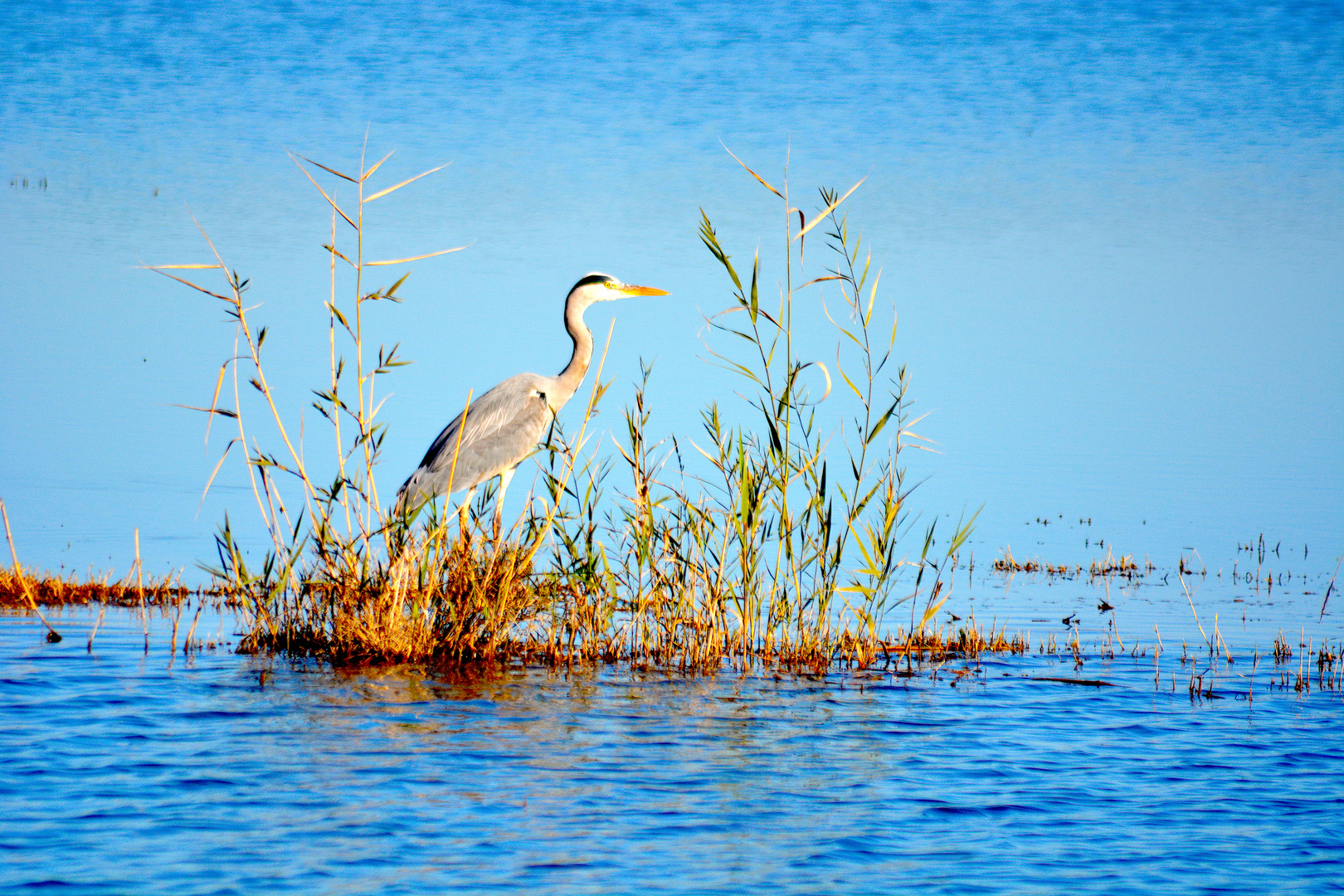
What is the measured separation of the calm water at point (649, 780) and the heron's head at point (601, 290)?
11.2ft

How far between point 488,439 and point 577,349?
43.9 inches

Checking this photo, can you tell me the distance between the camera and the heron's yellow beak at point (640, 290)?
9.22 metres

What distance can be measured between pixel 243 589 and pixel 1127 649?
570cm

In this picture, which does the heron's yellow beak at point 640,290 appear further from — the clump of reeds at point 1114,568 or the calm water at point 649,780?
the clump of reeds at point 1114,568

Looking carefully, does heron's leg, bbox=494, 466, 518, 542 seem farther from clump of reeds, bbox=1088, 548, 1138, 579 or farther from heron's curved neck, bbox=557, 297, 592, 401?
clump of reeds, bbox=1088, 548, 1138, 579

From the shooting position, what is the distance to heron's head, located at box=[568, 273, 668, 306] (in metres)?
9.12

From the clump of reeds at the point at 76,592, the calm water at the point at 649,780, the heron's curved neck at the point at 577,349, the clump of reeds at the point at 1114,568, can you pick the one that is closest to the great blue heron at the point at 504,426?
the heron's curved neck at the point at 577,349

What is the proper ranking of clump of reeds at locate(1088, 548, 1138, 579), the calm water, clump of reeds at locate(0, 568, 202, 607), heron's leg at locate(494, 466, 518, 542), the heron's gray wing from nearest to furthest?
1. the calm water
2. heron's leg at locate(494, 466, 518, 542)
3. the heron's gray wing
4. clump of reeds at locate(0, 568, 202, 607)
5. clump of reeds at locate(1088, 548, 1138, 579)

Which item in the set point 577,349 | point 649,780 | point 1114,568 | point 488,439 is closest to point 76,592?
point 488,439

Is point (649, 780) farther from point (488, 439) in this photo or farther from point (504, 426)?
point (504, 426)

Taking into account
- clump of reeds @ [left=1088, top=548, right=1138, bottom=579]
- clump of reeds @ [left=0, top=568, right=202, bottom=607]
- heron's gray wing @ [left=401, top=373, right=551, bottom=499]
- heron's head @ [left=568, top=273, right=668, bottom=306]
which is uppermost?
Answer: heron's head @ [left=568, top=273, right=668, bottom=306]

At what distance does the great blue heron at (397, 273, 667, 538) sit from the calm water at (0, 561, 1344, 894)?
178cm

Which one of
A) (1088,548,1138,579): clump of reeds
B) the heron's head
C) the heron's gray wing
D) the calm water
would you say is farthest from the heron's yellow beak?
(1088,548,1138,579): clump of reeds

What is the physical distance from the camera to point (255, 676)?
639 centimetres
